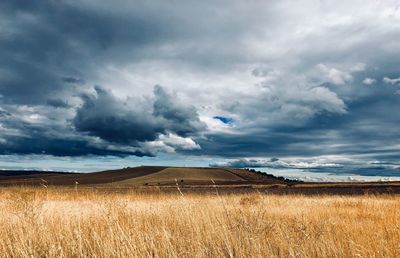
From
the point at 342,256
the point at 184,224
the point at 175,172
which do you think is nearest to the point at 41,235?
the point at 184,224

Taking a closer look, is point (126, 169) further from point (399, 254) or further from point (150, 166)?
point (399, 254)

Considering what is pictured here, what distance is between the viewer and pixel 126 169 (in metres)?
156

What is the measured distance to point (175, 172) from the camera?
133625 mm

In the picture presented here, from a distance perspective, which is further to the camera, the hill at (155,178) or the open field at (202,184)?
the hill at (155,178)

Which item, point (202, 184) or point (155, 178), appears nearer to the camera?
point (202, 184)

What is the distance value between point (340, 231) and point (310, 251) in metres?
3.02

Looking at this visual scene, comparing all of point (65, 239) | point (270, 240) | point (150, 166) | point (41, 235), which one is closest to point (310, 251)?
point (270, 240)

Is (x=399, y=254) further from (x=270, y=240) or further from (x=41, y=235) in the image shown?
(x=41, y=235)

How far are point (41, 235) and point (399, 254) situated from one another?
762 cm

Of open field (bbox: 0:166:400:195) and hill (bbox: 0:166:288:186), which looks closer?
open field (bbox: 0:166:400:195)

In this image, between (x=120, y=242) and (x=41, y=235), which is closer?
(x=120, y=242)

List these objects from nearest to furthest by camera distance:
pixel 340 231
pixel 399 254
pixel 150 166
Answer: pixel 399 254 < pixel 340 231 < pixel 150 166

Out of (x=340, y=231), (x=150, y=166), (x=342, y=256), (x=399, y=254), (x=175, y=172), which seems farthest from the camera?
(x=150, y=166)

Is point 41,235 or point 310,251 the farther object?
point 41,235
